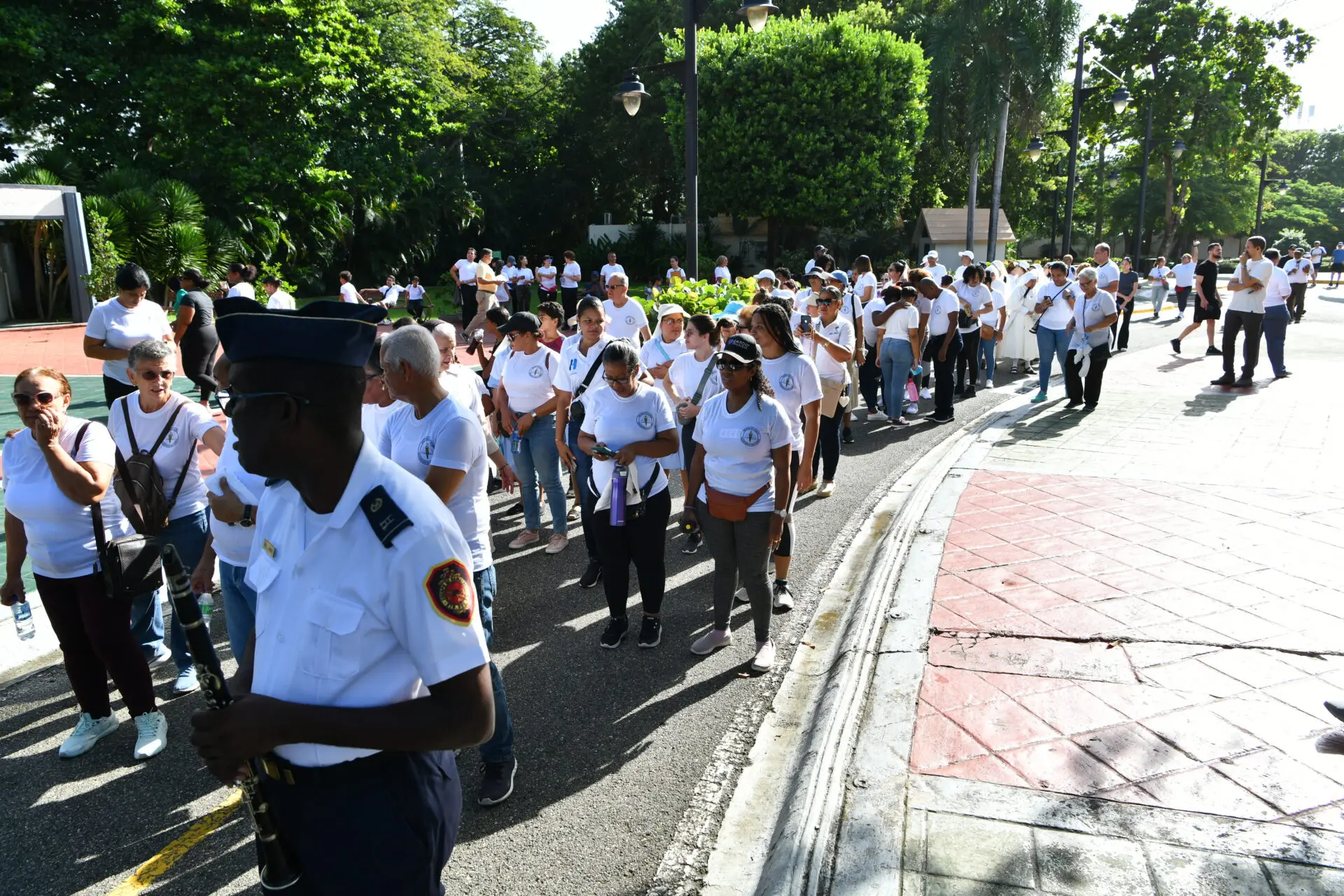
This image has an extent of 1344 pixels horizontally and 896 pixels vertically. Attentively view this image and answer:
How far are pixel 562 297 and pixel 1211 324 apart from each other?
55.7 feet

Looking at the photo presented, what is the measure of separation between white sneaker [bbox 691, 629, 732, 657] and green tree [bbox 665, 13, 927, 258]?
2781cm

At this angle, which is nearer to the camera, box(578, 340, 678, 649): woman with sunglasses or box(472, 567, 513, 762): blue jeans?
box(472, 567, 513, 762): blue jeans

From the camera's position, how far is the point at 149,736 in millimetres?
4160

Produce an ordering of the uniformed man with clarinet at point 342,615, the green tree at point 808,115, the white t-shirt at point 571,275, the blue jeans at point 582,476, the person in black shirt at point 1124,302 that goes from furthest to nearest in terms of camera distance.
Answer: the green tree at point 808,115 < the white t-shirt at point 571,275 < the person in black shirt at point 1124,302 < the blue jeans at point 582,476 < the uniformed man with clarinet at point 342,615

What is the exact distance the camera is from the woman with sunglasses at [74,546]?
3934mm

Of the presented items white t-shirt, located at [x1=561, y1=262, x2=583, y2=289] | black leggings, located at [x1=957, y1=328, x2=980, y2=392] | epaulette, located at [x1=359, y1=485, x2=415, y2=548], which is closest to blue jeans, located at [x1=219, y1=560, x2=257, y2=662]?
epaulette, located at [x1=359, y1=485, x2=415, y2=548]

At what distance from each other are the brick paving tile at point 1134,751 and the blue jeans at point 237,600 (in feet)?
12.3

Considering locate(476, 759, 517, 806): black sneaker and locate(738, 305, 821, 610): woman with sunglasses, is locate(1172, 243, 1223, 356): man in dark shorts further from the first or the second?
locate(476, 759, 517, 806): black sneaker

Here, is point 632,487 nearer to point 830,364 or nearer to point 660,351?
point 660,351

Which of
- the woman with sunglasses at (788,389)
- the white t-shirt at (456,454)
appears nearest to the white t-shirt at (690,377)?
the woman with sunglasses at (788,389)

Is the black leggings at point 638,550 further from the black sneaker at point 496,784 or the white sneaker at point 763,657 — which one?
the black sneaker at point 496,784

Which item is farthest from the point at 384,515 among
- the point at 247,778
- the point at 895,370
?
the point at 895,370

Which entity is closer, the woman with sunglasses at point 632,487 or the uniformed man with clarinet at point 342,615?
the uniformed man with clarinet at point 342,615

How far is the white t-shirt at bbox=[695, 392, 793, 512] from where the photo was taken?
4617 millimetres
